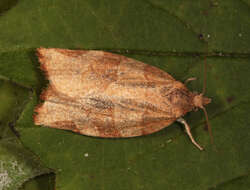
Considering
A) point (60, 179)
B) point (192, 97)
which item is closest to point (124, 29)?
point (192, 97)

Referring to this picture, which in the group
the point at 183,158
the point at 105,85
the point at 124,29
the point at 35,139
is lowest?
the point at 183,158

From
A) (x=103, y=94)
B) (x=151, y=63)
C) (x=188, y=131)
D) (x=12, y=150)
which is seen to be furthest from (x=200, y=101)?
(x=12, y=150)

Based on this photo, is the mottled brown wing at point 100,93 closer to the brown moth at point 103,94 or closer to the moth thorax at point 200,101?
the brown moth at point 103,94

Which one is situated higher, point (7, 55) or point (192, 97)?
point (7, 55)

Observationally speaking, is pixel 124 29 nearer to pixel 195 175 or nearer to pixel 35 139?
pixel 35 139

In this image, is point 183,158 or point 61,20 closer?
point 61,20

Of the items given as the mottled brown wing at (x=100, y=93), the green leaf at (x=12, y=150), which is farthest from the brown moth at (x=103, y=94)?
the green leaf at (x=12, y=150)

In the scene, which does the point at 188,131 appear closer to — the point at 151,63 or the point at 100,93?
the point at 151,63

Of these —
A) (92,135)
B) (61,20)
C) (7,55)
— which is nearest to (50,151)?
(92,135)
